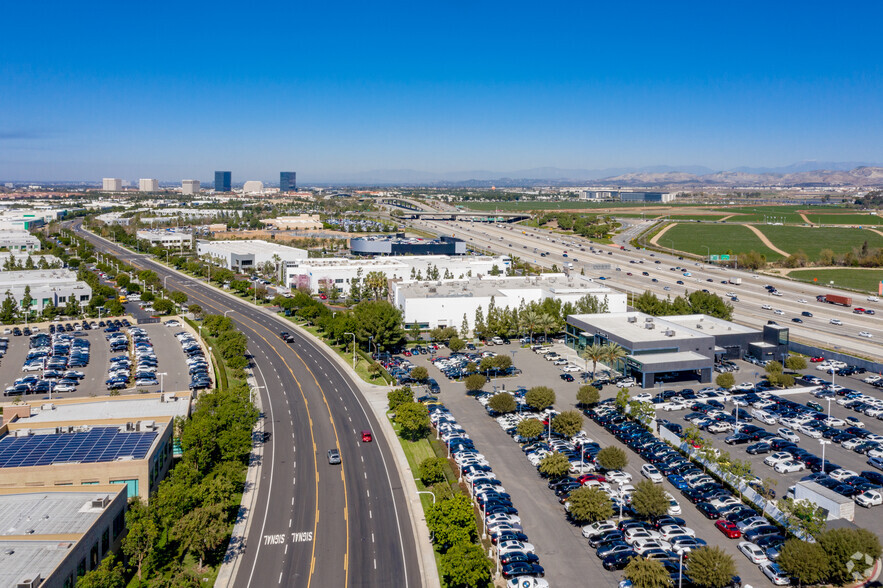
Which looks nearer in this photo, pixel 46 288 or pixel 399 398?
pixel 399 398

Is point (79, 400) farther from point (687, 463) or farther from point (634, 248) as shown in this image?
point (634, 248)

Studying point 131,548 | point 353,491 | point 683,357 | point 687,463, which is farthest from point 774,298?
point 131,548

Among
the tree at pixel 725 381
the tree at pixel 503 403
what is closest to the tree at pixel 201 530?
the tree at pixel 503 403

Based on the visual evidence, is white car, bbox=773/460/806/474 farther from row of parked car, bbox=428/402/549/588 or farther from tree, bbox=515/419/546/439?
row of parked car, bbox=428/402/549/588

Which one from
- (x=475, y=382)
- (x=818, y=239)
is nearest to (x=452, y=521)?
(x=475, y=382)

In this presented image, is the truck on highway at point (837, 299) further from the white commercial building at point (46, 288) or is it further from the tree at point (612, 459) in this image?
the white commercial building at point (46, 288)

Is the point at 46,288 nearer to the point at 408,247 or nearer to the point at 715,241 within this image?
the point at 408,247
